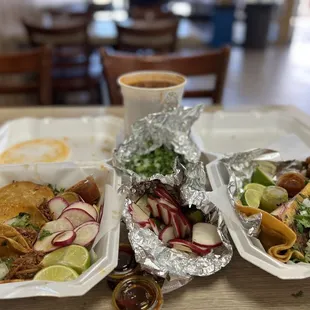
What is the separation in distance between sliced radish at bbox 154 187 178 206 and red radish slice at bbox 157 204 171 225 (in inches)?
0.9

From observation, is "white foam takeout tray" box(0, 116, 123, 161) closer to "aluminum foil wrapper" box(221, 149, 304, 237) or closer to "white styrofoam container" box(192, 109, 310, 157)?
"white styrofoam container" box(192, 109, 310, 157)

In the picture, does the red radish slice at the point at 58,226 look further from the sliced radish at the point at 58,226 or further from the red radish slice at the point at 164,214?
the red radish slice at the point at 164,214

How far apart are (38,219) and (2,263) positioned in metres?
0.16

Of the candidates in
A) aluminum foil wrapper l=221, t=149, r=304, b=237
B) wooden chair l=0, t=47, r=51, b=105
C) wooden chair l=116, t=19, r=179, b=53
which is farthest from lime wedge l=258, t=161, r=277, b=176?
wooden chair l=116, t=19, r=179, b=53

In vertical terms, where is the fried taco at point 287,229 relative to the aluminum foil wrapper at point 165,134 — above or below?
below

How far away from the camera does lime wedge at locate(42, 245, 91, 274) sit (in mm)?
756

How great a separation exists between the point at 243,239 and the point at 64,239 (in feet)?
1.33

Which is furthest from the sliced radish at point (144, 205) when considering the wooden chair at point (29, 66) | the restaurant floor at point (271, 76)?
the restaurant floor at point (271, 76)

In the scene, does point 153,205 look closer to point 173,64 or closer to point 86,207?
point 86,207

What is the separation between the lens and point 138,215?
2.83 ft

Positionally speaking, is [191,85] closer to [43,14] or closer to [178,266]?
[43,14]

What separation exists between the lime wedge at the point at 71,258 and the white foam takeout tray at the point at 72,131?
57cm

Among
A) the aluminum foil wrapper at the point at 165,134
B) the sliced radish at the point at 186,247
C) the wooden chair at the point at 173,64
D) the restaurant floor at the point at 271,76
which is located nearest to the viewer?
the sliced radish at the point at 186,247

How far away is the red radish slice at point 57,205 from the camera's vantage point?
933mm
